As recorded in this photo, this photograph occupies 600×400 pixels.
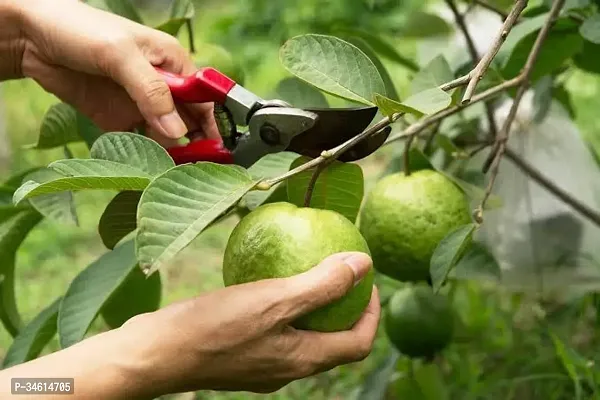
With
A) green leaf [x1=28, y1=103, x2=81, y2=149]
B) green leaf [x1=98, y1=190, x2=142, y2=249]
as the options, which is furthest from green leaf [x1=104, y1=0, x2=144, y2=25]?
green leaf [x1=98, y1=190, x2=142, y2=249]

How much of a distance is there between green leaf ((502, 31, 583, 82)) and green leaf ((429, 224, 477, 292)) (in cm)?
42

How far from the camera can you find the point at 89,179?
80 centimetres

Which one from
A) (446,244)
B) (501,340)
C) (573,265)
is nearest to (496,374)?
(501,340)

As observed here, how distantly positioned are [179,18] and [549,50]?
590mm

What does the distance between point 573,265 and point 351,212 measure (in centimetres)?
111

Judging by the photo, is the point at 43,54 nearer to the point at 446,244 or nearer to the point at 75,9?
the point at 75,9

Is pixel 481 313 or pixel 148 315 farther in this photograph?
pixel 481 313

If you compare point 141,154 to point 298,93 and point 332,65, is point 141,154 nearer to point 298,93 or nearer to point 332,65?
point 332,65

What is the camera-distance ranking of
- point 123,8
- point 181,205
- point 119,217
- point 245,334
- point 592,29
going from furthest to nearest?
point 123,8 < point 592,29 < point 119,217 < point 245,334 < point 181,205

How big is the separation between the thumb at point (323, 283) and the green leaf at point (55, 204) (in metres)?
0.44

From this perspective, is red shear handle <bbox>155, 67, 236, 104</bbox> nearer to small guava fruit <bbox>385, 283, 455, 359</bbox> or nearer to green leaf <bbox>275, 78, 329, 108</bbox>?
green leaf <bbox>275, 78, 329, 108</bbox>

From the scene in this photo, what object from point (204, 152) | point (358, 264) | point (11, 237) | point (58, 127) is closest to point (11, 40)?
point (58, 127)

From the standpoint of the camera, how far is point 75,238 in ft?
9.80

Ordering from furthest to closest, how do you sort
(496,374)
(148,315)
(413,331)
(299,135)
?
(496,374), (413,331), (299,135), (148,315)
